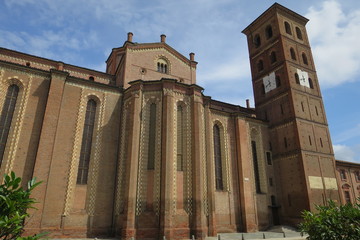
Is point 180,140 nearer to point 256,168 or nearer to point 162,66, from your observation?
point 162,66

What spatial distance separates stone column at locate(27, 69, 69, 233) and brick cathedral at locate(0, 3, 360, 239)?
6 cm

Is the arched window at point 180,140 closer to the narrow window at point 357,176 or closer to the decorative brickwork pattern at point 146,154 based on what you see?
the decorative brickwork pattern at point 146,154

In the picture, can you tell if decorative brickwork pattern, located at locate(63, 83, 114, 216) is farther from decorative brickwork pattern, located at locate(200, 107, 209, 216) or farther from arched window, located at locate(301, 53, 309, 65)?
arched window, located at locate(301, 53, 309, 65)

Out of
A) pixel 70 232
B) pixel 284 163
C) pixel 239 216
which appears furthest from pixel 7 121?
pixel 284 163

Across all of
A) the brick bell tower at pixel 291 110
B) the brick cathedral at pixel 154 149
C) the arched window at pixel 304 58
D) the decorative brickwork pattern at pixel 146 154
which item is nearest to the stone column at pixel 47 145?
the brick cathedral at pixel 154 149

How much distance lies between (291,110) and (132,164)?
16871 mm

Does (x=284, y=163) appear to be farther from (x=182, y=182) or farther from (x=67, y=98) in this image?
(x=67, y=98)

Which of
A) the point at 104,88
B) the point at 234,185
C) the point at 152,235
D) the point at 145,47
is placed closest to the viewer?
→ the point at 152,235

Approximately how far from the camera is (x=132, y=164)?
57.3 ft

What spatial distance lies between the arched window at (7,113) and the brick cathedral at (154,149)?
0.06 meters

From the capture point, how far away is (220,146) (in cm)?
2375

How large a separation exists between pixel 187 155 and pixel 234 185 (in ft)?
21.6

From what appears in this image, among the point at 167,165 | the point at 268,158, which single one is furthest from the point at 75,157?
the point at 268,158

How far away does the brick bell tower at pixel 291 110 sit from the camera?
23.4 meters
